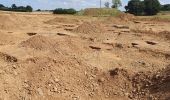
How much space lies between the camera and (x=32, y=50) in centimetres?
1233

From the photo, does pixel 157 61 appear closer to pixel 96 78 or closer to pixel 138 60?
pixel 138 60

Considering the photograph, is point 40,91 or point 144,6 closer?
point 40,91

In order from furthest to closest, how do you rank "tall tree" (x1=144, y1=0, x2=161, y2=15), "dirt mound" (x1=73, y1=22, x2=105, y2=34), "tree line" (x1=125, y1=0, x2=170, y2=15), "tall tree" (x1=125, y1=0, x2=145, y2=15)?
"tall tree" (x1=125, y1=0, x2=145, y2=15), "tree line" (x1=125, y1=0, x2=170, y2=15), "tall tree" (x1=144, y1=0, x2=161, y2=15), "dirt mound" (x1=73, y1=22, x2=105, y2=34)

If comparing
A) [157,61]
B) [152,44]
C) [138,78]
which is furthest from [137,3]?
[138,78]

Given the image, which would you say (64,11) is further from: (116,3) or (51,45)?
(51,45)

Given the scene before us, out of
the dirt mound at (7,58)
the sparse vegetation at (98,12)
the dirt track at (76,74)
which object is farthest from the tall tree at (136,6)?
the dirt mound at (7,58)

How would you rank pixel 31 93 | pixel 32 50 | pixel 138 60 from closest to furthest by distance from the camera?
pixel 31 93 < pixel 32 50 < pixel 138 60

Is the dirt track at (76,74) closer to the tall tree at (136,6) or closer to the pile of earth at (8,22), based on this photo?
the pile of earth at (8,22)

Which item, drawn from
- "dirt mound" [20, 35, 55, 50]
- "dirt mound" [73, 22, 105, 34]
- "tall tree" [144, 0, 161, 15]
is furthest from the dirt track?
"tall tree" [144, 0, 161, 15]

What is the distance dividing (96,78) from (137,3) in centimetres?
3927

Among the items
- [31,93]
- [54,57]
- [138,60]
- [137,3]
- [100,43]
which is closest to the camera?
[31,93]

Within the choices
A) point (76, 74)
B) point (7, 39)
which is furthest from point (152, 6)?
point (76, 74)

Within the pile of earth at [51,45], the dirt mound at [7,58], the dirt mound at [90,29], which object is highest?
the pile of earth at [51,45]

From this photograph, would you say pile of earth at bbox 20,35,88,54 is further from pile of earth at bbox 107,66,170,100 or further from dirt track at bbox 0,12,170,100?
pile of earth at bbox 107,66,170,100
